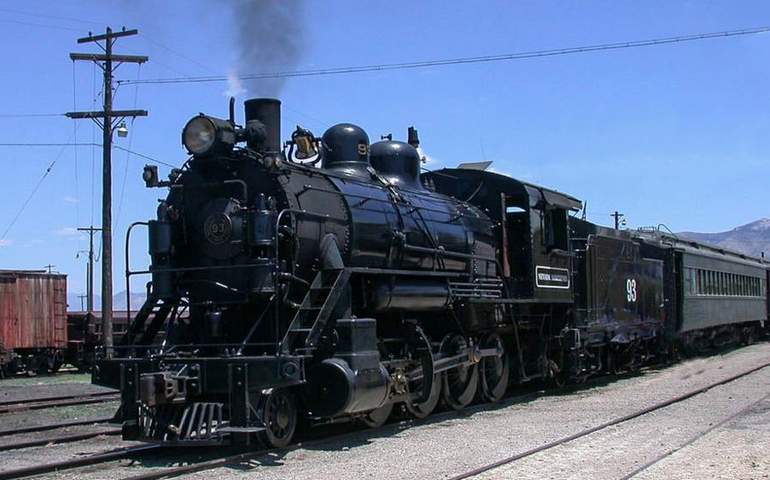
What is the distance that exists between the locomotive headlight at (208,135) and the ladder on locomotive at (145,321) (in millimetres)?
1856

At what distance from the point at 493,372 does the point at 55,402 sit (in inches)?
330

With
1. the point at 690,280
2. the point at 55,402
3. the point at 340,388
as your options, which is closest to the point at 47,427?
the point at 55,402

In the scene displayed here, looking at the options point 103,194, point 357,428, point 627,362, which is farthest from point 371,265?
point 103,194

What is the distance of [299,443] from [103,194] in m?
16.8

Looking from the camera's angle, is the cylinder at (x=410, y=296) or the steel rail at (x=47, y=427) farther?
the steel rail at (x=47, y=427)

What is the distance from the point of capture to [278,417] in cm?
944

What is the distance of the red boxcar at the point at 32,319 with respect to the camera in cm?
2580

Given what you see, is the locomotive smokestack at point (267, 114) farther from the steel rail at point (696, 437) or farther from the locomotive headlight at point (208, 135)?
the steel rail at point (696, 437)

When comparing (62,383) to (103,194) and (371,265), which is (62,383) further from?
(371,265)

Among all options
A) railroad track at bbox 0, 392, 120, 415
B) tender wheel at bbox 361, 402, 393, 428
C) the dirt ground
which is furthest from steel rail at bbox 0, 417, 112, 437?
tender wheel at bbox 361, 402, 393, 428

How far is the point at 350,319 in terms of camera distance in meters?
9.63

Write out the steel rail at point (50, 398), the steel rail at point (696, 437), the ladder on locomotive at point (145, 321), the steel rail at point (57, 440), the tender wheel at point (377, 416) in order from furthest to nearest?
the steel rail at point (50, 398) < the tender wheel at point (377, 416) < the steel rail at point (57, 440) < the ladder on locomotive at point (145, 321) < the steel rail at point (696, 437)

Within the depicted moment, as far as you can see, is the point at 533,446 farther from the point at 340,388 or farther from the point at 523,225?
the point at 523,225

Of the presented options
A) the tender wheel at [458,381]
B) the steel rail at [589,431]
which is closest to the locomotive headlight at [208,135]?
the tender wheel at [458,381]
